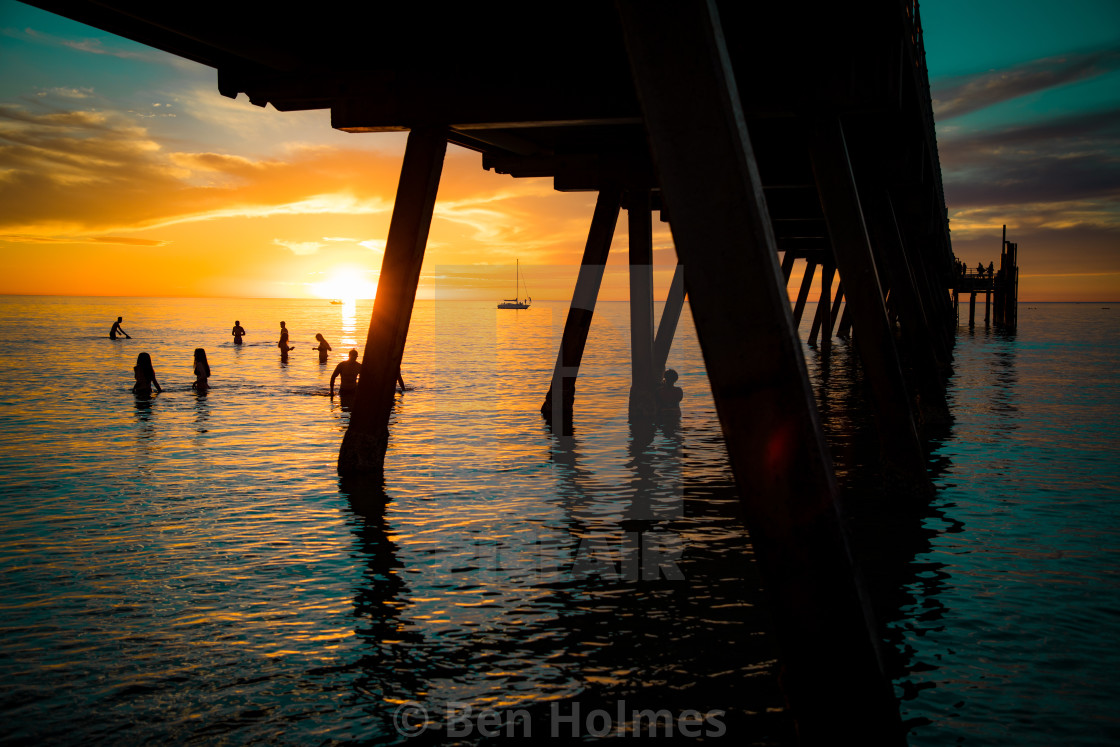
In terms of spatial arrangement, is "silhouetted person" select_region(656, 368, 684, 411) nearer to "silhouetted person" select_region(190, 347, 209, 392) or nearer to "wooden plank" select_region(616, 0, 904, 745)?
"silhouetted person" select_region(190, 347, 209, 392)

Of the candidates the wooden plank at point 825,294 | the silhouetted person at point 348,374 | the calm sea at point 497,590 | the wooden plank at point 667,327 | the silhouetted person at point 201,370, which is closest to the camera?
the calm sea at point 497,590

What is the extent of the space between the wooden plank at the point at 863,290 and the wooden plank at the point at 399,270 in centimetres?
413

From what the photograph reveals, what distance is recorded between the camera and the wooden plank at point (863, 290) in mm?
8523

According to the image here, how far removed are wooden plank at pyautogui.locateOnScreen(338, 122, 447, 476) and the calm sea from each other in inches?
46.3

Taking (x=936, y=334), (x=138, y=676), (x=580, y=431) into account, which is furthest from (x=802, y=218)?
(x=138, y=676)

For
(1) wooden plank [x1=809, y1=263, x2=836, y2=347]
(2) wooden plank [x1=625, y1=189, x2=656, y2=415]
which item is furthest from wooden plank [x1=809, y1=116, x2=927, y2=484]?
(1) wooden plank [x1=809, y1=263, x2=836, y2=347]

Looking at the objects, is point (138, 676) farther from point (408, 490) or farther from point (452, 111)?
point (452, 111)

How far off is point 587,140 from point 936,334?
725 inches

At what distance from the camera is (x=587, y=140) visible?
478 inches

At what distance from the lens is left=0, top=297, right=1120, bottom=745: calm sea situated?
4047 mm

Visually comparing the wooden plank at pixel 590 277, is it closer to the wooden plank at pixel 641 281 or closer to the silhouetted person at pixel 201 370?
the wooden plank at pixel 641 281

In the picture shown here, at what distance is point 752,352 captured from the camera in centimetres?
266

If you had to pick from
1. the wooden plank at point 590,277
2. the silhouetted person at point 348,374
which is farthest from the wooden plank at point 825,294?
the wooden plank at point 590,277

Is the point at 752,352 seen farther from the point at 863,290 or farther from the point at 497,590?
the point at 863,290
